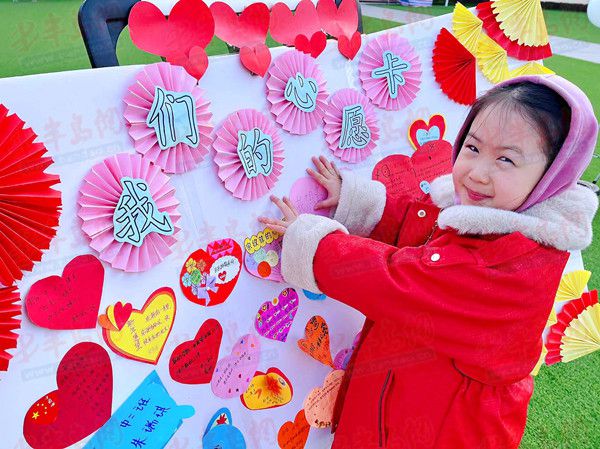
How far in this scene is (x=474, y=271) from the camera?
78cm

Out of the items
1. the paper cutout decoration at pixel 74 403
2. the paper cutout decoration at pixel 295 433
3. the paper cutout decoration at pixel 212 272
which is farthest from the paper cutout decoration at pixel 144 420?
the paper cutout decoration at pixel 295 433

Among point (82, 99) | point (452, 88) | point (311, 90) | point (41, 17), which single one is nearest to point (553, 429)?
point (452, 88)

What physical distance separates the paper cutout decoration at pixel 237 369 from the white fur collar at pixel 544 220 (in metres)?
0.38

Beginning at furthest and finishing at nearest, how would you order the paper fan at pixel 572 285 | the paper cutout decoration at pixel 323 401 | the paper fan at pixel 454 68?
the paper fan at pixel 572 285
the paper fan at pixel 454 68
the paper cutout decoration at pixel 323 401

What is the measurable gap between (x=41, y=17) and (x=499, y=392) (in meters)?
5.69

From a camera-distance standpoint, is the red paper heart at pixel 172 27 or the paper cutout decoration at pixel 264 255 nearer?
the red paper heart at pixel 172 27

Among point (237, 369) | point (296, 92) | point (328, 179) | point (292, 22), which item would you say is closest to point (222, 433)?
point (237, 369)

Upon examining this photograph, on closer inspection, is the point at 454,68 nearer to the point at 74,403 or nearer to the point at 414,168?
the point at 414,168

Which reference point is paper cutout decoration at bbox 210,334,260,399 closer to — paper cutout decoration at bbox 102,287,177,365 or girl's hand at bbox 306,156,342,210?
paper cutout decoration at bbox 102,287,177,365

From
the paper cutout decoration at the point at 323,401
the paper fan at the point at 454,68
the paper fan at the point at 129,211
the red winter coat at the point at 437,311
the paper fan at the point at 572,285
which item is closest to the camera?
the paper fan at the point at 129,211

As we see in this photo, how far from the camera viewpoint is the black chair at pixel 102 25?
2.31 ft

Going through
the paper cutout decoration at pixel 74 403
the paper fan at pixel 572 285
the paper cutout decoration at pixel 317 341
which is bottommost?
the paper fan at pixel 572 285

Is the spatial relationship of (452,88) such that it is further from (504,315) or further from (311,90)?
(504,315)

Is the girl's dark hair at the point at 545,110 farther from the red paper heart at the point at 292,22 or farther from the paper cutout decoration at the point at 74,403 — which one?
the paper cutout decoration at the point at 74,403
